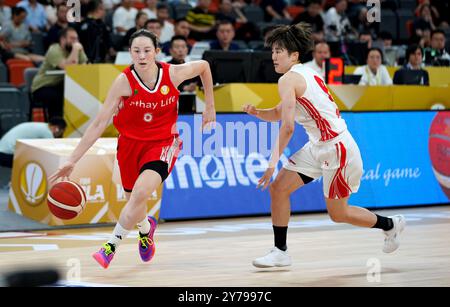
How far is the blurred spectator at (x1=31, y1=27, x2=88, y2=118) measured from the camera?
1373 centimetres

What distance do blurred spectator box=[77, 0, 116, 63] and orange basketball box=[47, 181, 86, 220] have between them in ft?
21.7

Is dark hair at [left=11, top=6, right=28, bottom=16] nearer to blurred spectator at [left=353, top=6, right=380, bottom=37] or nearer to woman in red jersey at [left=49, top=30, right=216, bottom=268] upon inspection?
blurred spectator at [left=353, top=6, right=380, bottom=37]

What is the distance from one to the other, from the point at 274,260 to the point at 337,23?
39.5 feet

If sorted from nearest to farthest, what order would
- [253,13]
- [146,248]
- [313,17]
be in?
1. [146,248]
2. [313,17]
3. [253,13]

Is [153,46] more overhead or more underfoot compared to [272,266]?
more overhead

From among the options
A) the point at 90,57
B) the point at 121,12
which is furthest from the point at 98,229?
the point at 121,12

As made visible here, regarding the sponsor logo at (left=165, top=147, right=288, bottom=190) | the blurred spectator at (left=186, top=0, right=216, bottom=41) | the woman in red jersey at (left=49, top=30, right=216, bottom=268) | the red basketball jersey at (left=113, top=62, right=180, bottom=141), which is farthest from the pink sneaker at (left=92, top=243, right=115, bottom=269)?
the blurred spectator at (left=186, top=0, right=216, bottom=41)

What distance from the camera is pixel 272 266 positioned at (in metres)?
7.96

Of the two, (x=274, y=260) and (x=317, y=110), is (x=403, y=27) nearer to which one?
(x=317, y=110)

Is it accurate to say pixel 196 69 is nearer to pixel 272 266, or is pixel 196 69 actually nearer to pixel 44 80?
pixel 272 266

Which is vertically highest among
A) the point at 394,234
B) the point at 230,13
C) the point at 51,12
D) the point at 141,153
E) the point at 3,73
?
the point at 51,12

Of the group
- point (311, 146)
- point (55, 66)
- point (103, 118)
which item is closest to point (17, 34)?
point (55, 66)

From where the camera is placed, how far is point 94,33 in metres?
14.5
